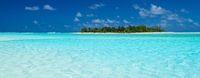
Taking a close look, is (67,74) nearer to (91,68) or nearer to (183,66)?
(91,68)

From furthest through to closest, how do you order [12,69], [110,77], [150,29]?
1. [150,29]
2. [12,69]
3. [110,77]

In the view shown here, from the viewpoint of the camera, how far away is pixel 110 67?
189 inches

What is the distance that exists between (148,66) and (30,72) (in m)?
1.72

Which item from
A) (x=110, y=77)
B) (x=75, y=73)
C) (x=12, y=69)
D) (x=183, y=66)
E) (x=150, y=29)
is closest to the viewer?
(x=110, y=77)

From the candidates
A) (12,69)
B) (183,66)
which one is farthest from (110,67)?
(12,69)

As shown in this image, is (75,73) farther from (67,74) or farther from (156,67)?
(156,67)

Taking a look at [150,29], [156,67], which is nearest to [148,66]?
[156,67]

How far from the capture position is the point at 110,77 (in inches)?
155

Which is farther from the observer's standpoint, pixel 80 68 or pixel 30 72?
pixel 80 68

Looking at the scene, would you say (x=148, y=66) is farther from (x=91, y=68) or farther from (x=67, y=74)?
(x=67, y=74)

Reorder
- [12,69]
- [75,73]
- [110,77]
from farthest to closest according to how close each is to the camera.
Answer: [12,69] → [75,73] → [110,77]

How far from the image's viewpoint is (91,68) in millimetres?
4660

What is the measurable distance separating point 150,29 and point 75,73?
39.9 m

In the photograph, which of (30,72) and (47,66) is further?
(47,66)
